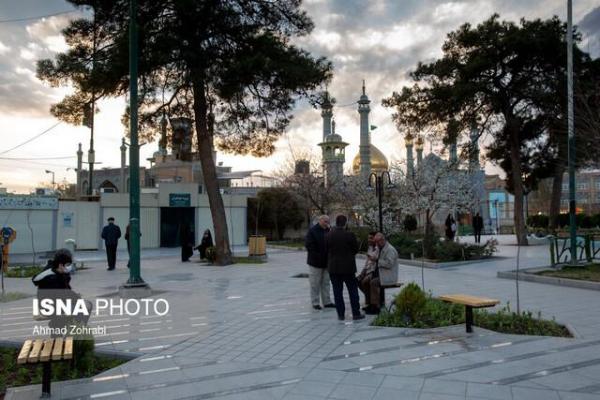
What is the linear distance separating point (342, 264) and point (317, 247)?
3.19 feet

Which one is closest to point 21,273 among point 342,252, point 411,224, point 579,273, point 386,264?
point 342,252

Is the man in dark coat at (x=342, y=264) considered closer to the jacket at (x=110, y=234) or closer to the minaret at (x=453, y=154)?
Result: the jacket at (x=110, y=234)

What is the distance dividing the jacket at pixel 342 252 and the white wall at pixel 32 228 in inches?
819

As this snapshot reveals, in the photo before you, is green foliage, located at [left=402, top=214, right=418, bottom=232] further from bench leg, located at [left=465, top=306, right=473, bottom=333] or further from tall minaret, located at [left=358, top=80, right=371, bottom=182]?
bench leg, located at [left=465, top=306, right=473, bottom=333]

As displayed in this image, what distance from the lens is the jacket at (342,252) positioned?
306 inches

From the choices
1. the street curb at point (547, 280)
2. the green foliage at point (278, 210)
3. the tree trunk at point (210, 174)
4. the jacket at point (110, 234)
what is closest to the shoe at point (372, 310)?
the street curb at point (547, 280)

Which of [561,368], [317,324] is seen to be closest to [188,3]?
[317,324]

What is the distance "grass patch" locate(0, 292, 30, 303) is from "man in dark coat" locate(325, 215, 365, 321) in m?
7.03

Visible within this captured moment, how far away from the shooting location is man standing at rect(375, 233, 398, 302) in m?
8.38

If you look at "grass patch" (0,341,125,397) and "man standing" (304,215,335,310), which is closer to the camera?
"grass patch" (0,341,125,397)

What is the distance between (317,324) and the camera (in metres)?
7.71

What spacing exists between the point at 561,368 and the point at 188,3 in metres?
14.0

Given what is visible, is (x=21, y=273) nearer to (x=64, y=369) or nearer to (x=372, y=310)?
(x=64, y=369)

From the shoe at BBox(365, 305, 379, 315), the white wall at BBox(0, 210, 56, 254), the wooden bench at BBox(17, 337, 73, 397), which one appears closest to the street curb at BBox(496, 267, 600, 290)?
the shoe at BBox(365, 305, 379, 315)
